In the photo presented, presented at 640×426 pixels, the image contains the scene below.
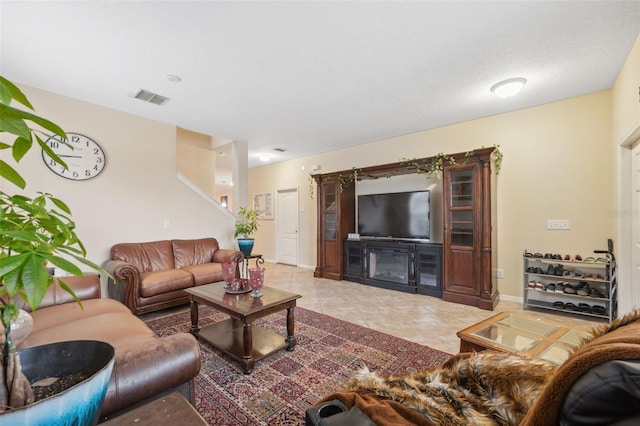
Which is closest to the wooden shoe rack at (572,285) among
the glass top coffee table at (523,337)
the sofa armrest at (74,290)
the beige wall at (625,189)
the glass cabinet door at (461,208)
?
the beige wall at (625,189)

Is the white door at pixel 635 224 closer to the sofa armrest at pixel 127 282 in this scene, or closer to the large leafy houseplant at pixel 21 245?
the large leafy houseplant at pixel 21 245

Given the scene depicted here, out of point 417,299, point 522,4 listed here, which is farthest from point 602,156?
point 417,299

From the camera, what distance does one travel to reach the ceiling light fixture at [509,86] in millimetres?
2932

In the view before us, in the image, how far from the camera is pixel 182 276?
3455 millimetres

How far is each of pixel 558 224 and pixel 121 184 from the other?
586cm

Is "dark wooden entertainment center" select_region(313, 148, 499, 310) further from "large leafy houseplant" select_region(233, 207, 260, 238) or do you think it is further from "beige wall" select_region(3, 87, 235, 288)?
"beige wall" select_region(3, 87, 235, 288)

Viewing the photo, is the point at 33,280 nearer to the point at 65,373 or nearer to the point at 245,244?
the point at 65,373

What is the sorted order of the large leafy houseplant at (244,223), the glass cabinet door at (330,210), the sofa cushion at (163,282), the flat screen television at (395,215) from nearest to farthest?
the sofa cushion at (163,282)
the flat screen television at (395,215)
the large leafy houseplant at (244,223)
the glass cabinet door at (330,210)

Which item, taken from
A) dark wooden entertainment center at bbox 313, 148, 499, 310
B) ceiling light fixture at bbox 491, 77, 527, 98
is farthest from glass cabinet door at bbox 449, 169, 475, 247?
ceiling light fixture at bbox 491, 77, 527, 98

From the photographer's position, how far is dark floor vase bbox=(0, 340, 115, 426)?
488 millimetres

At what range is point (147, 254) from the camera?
3.82 m

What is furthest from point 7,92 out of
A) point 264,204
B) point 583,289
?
point 264,204

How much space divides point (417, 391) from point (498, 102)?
382cm

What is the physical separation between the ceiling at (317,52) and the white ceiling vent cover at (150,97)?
91mm
